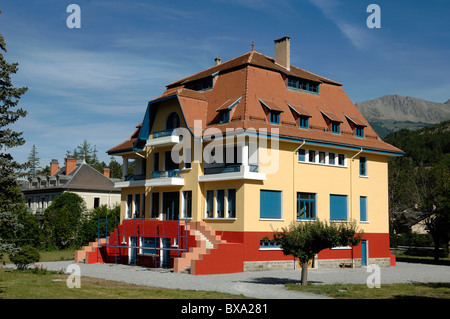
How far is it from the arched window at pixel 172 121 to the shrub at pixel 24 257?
39.1 ft

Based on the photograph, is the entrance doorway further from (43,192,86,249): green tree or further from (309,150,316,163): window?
(43,192,86,249): green tree

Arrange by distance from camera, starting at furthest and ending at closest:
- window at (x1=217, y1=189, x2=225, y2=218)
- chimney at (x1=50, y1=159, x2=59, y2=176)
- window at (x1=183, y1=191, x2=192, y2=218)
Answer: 1. chimney at (x1=50, y1=159, x2=59, y2=176)
2. window at (x1=183, y1=191, x2=192, y2=218)
3. window at (x1=217, y1=189, x2=225, y2=218)

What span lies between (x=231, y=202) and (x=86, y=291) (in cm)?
1311

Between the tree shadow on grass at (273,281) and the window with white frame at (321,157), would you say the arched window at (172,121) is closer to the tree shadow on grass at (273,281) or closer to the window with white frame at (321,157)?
the window with white frame at (321,157)

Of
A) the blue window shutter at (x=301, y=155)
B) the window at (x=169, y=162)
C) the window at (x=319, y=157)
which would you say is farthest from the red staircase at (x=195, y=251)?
the window at (x=319, y=157)

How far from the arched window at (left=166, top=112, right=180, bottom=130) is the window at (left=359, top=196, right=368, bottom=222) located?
45.7 ft

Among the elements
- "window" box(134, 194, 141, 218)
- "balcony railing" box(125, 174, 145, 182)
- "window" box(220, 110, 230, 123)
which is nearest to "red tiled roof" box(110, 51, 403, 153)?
"window" box(220, 110, 230, 123)

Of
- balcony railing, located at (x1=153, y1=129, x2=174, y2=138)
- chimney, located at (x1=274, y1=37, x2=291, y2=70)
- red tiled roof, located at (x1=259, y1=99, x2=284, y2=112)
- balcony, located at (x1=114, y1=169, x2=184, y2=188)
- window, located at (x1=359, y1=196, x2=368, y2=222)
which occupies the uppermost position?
chimney, located at (x1=274, y1=37, x2=291, y2=70)

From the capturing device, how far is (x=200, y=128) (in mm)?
33312

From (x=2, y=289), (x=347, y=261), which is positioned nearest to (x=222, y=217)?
(x=347, y=261)

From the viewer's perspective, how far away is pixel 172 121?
117 ft

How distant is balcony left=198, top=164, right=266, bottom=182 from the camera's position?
30062mm

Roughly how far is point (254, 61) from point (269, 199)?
32.6ft
